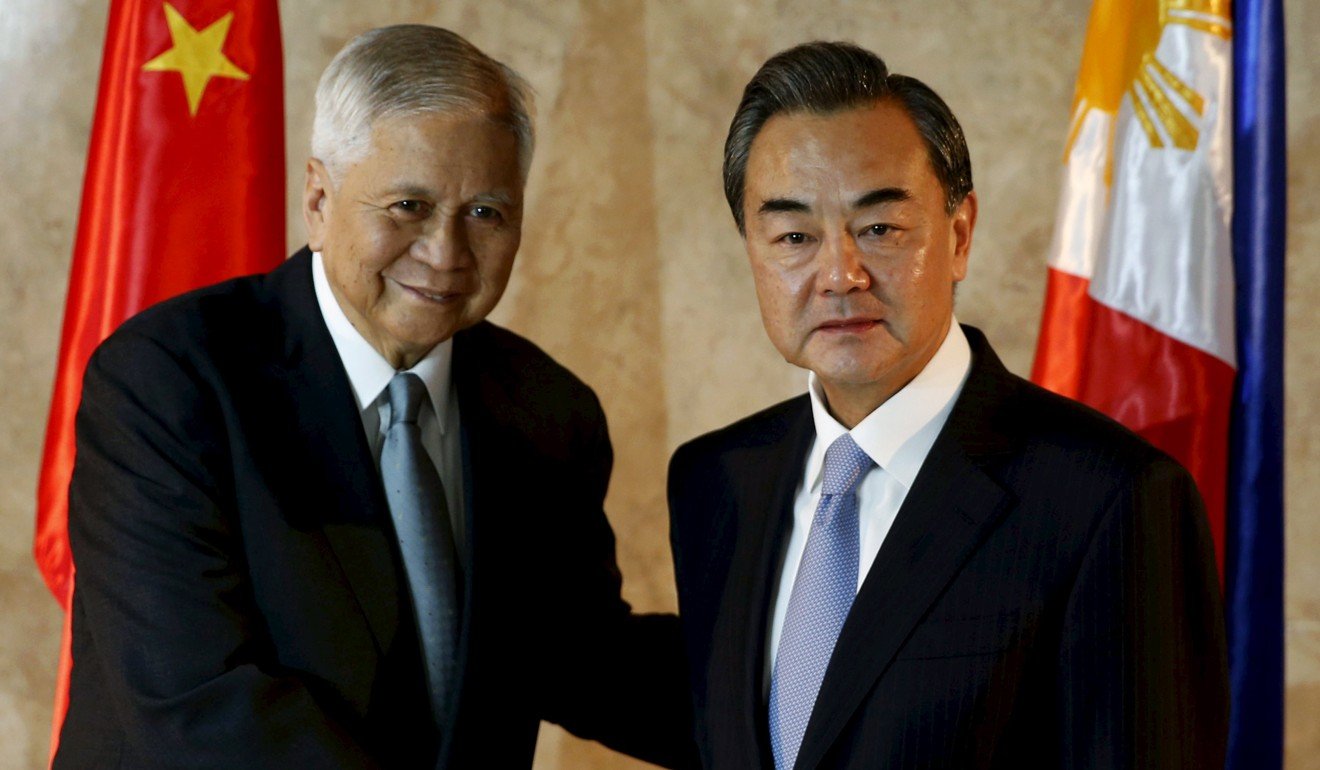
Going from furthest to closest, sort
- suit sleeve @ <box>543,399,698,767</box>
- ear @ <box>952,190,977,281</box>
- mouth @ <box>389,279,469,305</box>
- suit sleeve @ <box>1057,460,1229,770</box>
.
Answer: suit sleeve @ <box>543,399,698,767</box>
mouth @ <box>389,279,469,305</box>
ear @ <box>952,190,977,281</box>
suit sleeve @ <box>1057,460,1229,770</box>

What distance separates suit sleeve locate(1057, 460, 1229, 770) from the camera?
1455 mm

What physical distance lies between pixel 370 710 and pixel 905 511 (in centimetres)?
72

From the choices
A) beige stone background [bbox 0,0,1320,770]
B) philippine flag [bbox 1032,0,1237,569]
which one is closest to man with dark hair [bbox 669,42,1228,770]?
philippine flag [bbox 1032,0,1237,569]

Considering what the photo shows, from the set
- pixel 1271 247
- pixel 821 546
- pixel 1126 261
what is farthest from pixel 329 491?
pixel 1271 247

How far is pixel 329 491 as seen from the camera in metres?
1.85

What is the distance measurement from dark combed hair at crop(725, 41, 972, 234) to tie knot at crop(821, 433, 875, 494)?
33 centimetres

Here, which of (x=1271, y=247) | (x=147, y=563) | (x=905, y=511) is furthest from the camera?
(x=1271, y=247)

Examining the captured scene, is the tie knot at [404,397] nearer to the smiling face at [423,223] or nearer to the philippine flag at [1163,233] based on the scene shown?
the smiling face at [423,223]

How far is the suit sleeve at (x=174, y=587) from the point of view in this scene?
169cm

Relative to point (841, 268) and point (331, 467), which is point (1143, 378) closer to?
point (841, 268)

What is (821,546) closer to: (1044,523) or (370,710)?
(1044,523)

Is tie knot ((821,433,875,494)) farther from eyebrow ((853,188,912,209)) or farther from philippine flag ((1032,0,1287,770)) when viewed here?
philippine flag ((1032,0,1287,770))

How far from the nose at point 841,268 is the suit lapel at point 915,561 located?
0.21 meters

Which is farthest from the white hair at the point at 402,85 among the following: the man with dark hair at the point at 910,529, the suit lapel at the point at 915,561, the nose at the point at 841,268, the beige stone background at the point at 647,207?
the beige stone background at the point at 647,207
